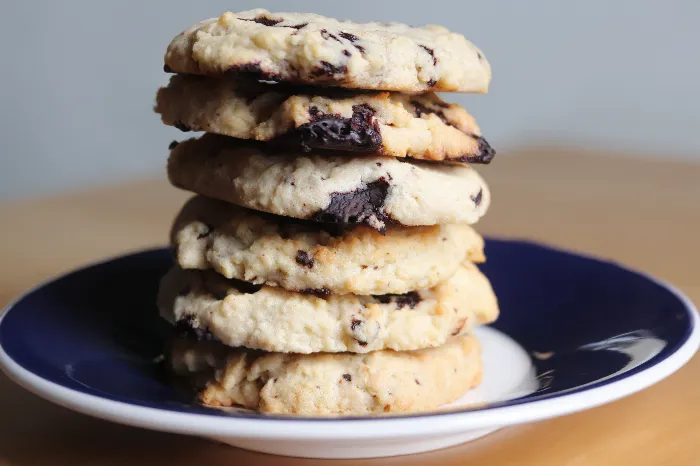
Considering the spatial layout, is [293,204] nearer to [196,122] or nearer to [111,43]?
[196,122]

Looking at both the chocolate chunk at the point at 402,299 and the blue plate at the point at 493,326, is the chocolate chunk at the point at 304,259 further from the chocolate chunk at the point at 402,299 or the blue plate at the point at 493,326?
the blue plate at the point at 493,326

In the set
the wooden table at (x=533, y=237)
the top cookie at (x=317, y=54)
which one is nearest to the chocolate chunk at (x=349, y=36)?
the top cookie at (x=317, y=54)

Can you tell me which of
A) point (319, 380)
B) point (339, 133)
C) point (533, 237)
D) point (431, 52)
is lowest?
point (533, 237)

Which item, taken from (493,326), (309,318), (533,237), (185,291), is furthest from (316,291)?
(533,237)

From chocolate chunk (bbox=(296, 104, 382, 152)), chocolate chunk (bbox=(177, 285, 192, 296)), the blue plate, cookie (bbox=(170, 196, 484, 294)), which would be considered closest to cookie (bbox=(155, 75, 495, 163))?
chocolate chunk (bbox=(296, 104, 382, 152))

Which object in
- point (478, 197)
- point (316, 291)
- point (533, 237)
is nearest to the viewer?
point (316, 291)

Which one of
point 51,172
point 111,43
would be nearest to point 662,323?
point 111,43

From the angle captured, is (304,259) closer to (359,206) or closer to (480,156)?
(359,206)
